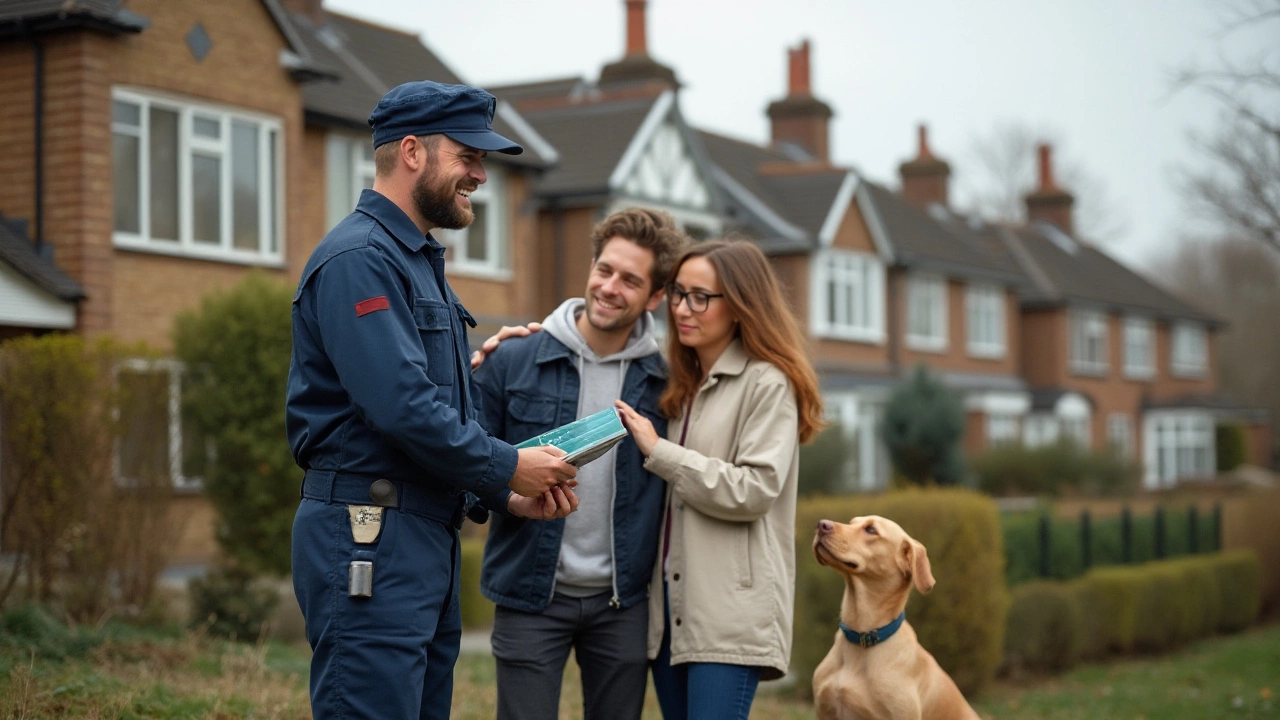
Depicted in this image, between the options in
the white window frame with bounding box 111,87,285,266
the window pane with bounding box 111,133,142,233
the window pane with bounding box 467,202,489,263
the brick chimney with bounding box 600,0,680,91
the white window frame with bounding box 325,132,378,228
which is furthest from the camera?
the brick chimney with bounding box 600,0,680,91

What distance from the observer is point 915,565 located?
4965 mm

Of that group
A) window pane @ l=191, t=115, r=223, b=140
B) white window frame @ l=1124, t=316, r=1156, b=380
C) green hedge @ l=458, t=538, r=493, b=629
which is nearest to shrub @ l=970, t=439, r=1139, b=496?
white window frame @ l=1124, t=316, r=1156, b=380

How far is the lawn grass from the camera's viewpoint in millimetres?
5777

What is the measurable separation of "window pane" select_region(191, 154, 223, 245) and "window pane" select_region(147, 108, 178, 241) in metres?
0.23

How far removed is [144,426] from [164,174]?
257 inches

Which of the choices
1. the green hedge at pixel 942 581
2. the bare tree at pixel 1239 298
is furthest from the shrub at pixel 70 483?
the bare tree at pixel 1239 298

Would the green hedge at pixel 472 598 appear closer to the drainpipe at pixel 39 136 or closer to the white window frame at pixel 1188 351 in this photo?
the drainpipe at pixel 39 136

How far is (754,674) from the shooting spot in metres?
4.43

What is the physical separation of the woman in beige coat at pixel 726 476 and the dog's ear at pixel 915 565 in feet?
1.96

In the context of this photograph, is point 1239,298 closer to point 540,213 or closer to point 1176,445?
point 1176,445

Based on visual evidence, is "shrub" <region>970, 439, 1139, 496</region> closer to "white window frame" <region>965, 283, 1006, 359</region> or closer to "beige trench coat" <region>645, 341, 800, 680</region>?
"white window frame" <region>965, 283, 1006, 359</region>

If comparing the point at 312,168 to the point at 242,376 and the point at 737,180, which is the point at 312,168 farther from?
the point at 737,180

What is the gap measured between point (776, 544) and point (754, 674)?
17.1 inches

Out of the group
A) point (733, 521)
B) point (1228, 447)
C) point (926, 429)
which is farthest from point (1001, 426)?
point (733, 521)
